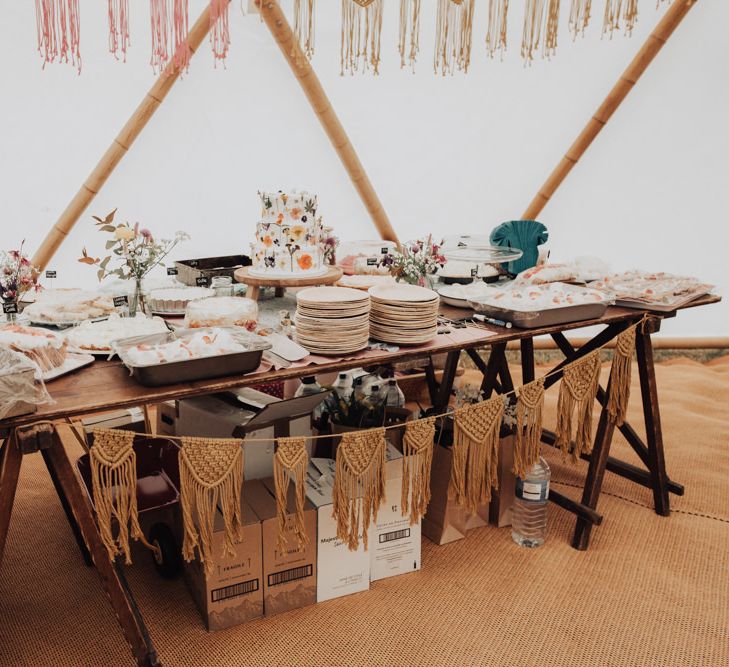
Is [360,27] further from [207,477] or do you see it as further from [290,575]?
[290,575]

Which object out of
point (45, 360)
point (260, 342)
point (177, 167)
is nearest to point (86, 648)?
point (45, 360)

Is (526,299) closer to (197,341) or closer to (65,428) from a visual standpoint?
(197,341)

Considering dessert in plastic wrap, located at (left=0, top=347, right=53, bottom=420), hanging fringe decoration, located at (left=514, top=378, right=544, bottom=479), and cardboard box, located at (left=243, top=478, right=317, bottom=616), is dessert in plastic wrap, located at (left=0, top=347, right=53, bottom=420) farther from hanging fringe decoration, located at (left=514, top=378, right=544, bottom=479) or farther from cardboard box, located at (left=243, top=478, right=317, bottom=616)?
hanging fringe decoration, located at (left=514, top=378, right=544, bottom=479)

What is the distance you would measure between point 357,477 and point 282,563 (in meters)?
0.48

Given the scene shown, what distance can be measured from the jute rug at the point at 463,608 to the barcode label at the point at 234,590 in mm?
137

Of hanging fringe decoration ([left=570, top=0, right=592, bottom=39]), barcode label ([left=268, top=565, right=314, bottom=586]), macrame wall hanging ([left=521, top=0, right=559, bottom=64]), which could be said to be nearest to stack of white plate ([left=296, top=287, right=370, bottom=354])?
barcode label ([left=268, top=565, right=314, bottom=586])

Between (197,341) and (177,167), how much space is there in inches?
93.2

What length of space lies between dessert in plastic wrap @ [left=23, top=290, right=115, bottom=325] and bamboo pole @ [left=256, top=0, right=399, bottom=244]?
182 centimetres

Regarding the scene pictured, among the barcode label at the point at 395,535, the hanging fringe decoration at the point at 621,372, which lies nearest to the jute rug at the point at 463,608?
the barcode label at the point at 395,535

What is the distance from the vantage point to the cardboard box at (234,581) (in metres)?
2.39

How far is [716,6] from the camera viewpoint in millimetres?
4344

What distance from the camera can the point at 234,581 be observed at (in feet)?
7.97

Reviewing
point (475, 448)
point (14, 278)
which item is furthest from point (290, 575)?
point (14, 278)

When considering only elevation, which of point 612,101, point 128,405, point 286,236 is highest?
point 612,101
